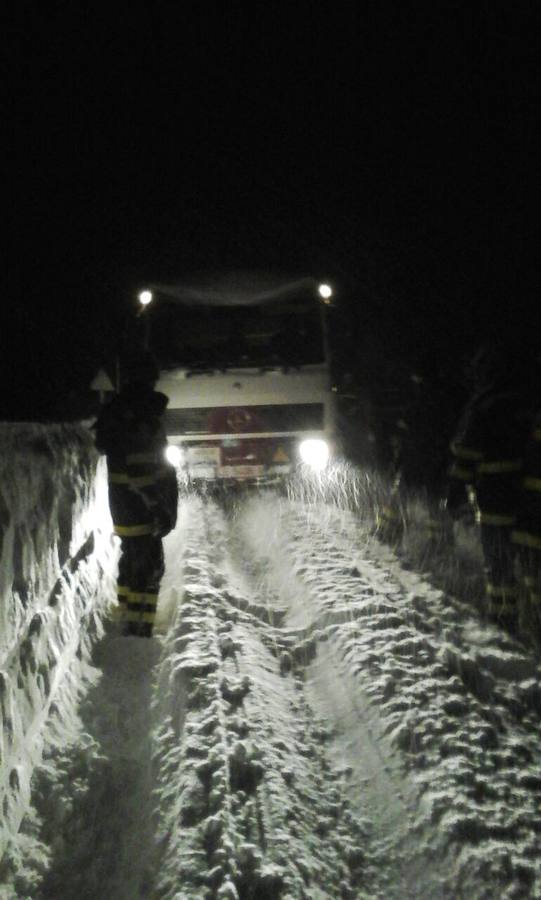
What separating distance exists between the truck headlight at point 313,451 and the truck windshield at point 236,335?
111 cm

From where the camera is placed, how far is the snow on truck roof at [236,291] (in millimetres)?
10219

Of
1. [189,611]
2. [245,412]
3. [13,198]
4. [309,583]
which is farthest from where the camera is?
[13,198]

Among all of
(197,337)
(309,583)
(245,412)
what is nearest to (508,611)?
(309,583)

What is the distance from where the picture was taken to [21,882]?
2723mm

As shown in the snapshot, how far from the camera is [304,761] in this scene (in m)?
3.52

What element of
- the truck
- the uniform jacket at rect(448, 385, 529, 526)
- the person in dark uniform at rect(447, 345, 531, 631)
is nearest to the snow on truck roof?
the truck

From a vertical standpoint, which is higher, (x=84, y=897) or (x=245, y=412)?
(x=245, y=412)

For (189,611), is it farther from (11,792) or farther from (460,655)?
(11,792)

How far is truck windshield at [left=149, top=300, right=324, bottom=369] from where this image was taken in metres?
9.92

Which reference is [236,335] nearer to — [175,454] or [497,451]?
[175,454]

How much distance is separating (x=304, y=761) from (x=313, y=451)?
6652 millimetres

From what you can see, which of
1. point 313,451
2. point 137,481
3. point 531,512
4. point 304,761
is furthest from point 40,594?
point 313,451

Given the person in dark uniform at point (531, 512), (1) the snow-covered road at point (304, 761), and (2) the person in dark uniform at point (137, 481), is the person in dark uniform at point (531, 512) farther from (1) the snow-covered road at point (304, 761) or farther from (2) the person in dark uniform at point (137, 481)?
(2) the person in dark uniform at point (137, 481)

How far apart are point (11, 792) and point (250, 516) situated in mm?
6333
